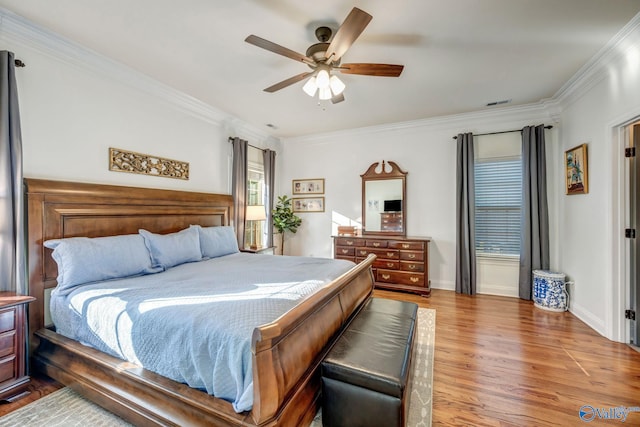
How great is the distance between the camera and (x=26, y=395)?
195 centimetres

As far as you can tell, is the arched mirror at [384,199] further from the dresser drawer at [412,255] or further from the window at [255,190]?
the window at [255,190]

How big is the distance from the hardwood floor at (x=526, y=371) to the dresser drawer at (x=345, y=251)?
1.77 meters

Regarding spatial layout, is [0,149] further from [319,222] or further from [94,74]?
[319,222]

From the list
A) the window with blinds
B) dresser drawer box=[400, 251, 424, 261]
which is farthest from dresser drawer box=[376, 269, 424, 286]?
the window with blinds

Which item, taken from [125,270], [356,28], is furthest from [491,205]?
[125,270]

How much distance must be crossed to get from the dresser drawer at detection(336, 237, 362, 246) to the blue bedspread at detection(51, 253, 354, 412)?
2307 mm

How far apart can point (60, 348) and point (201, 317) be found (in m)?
1.48

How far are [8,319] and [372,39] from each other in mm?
3557

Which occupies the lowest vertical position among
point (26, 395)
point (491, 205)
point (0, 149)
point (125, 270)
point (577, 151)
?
point (26, 395)

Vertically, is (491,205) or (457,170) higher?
(457,170)

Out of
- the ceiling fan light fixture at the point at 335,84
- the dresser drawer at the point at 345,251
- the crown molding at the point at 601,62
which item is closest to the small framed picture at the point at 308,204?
the dresser drawer at the point at 345,251

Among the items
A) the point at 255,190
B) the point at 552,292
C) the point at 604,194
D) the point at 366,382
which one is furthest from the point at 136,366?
the point at 552,292

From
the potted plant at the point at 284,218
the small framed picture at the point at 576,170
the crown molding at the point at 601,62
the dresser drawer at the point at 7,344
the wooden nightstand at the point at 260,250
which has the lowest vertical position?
the dresser drawer at the point at 7,344

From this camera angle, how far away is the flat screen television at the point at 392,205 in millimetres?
4851
